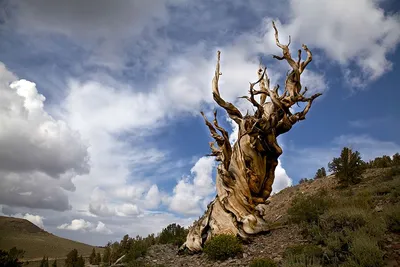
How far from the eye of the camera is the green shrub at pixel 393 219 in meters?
8.46

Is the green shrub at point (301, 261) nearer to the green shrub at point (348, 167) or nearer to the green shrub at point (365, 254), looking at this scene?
the green shrub at point (365, 254)

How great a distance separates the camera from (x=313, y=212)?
36.4 feet

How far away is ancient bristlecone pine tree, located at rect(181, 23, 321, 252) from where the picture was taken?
40.5 feet

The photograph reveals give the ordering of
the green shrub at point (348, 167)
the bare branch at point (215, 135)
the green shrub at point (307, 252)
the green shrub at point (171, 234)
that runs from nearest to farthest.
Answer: the green shrub at point (307, 252), the bare branch at point (215, 135), the green shrub at point (171, 234), the green shrub at point (348, 167)

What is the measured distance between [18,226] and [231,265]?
62268 millimetres

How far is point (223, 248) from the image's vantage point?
408 inches

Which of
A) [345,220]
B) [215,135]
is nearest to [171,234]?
[215,135]

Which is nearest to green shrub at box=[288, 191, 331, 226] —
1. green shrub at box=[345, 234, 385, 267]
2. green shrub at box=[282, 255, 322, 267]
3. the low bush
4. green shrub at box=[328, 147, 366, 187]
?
the low bush

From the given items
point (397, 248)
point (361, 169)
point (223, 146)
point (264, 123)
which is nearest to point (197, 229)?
point (223, 146)

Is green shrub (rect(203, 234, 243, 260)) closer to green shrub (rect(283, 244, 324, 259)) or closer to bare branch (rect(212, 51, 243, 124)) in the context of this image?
green shrub (rect(283, 244, 324, 259))

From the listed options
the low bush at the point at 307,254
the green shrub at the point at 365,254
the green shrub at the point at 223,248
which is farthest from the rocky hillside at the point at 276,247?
the low bush at the point at 307,254

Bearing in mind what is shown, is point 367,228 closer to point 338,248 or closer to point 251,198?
point 338,248

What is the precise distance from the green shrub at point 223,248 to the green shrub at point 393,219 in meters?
4.34

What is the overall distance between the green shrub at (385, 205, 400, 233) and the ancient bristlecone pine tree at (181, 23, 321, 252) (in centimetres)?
426
